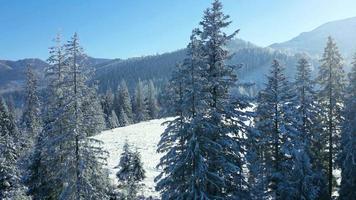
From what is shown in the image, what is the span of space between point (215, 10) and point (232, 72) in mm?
3056

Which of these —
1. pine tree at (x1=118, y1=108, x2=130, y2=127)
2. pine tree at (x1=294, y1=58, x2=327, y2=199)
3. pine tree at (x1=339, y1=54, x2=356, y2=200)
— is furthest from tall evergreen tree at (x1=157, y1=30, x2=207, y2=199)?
pine tree at (x1=118, y1=108, x2=130, y2=127)

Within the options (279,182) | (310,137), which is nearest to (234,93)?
(279,182)

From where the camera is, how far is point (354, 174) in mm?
28406

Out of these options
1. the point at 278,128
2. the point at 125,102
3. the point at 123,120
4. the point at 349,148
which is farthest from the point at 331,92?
the point at 125,102

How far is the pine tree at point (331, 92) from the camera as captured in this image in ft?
106

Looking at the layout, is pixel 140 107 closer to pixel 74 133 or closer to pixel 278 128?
pixel 278 128

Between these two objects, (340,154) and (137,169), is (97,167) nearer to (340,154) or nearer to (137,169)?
(340,154)

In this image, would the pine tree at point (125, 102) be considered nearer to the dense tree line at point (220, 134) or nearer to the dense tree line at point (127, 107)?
the dense tree line at point (127, 107)

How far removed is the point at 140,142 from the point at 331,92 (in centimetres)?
4480

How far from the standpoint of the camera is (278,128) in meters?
25.1

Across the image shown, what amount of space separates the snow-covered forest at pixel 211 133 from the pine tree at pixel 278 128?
6 centimetres

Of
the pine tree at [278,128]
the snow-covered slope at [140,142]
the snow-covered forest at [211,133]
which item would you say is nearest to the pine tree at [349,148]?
the snow-covered forest at [211,133]

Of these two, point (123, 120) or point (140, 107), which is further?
point (140, 107)

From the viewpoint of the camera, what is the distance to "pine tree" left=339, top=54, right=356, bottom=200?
93.2 feet
